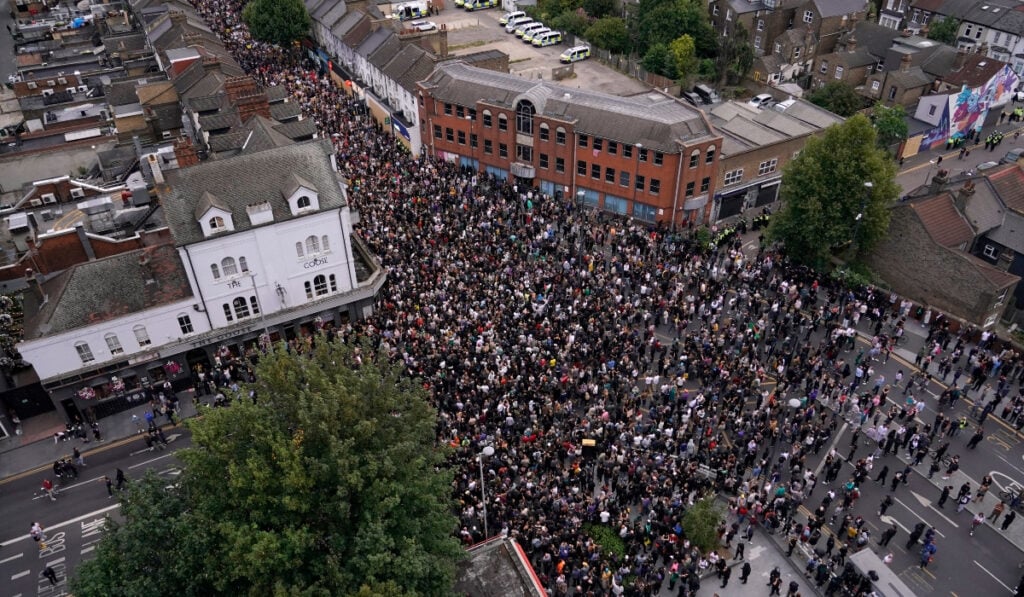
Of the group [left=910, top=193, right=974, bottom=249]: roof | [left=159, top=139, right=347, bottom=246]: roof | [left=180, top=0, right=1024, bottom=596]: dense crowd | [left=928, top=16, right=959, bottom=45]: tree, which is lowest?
[left=180, top=0, right=1024, bottom=596]: dense crowd

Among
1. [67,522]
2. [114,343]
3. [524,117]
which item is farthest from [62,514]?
[524,117]

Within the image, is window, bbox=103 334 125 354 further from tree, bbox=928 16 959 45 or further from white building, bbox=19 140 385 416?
tree, bbox=928 16 959 45

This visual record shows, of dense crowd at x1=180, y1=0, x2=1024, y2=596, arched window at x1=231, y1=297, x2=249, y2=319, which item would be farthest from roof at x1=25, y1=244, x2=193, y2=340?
dense crowd at x1=180, y1=0, x2=1024, y2=596

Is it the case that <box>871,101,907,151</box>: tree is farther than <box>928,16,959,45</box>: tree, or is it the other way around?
<box>928,16,959,45</box>: tree

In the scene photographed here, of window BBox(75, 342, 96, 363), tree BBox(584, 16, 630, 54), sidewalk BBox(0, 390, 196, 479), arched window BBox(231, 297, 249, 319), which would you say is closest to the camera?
sidewalk BBox(0, 390, 196, 479)

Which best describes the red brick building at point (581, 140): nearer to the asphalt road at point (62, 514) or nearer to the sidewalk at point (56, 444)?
the sidewalk at point (56, 444)

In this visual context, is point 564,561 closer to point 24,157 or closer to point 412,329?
point 412,329

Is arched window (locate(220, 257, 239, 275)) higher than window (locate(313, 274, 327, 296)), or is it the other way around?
arched window (locate(220, 257, 239, 275))
